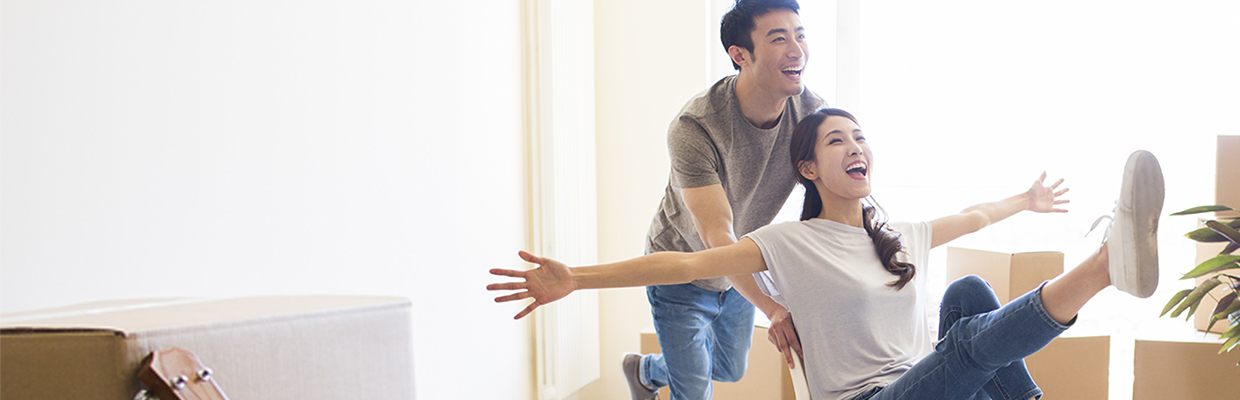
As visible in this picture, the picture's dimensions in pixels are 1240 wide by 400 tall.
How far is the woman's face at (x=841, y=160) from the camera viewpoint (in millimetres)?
1417

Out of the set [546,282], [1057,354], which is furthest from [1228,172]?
[546,282]

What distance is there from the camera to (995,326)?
1.16 metres

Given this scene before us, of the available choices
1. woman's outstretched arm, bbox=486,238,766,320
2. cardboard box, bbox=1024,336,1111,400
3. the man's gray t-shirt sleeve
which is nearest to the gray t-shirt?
the man's gray t-shirt sleeve

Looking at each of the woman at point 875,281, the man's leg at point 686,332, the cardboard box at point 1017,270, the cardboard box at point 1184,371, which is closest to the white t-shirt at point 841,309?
the woman at point 875,281

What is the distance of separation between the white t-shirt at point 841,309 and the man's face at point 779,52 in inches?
11.6

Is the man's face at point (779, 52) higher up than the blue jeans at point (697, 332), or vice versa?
the man's face at point (779, 52)

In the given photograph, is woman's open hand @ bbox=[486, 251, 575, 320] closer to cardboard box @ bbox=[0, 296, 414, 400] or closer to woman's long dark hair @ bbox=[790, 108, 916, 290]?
cardboard box @ bbox=[0, 296, 414, 400]

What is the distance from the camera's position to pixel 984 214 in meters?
1.60

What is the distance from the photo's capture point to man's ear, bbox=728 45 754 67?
157 cm

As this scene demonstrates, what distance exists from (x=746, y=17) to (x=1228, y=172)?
4.25 feet

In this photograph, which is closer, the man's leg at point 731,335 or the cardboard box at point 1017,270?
the man's leg at point 731,335

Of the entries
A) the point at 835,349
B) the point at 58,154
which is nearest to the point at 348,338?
the point at 58,154

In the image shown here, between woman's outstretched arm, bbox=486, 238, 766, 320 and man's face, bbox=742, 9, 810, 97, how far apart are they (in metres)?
0.35

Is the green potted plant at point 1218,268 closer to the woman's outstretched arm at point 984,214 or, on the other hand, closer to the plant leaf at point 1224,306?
the plant leaf at point 1224,306
